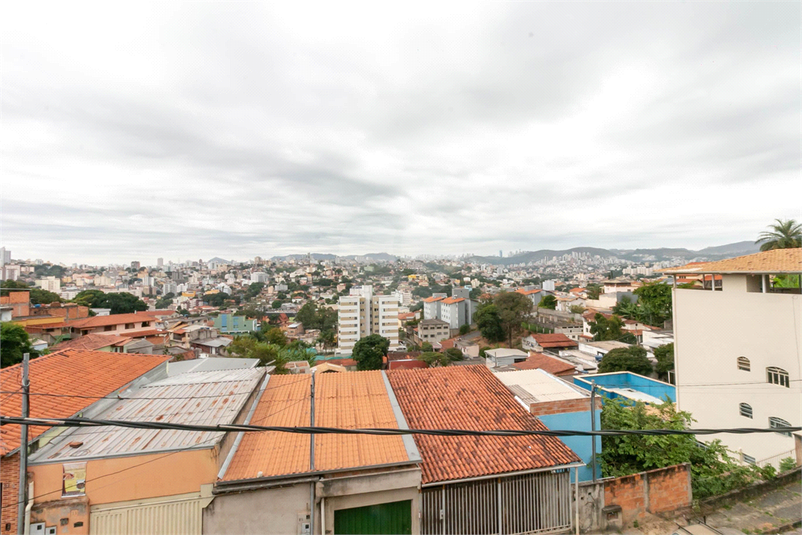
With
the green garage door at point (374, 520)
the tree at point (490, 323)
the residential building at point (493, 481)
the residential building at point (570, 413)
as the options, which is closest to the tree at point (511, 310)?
the tree at point (490, 323)

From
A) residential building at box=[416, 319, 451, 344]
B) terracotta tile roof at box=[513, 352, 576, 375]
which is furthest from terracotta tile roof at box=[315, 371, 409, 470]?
residential building at box=[416, 319, 451, 344]

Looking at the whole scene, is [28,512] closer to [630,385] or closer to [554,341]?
[630,385]

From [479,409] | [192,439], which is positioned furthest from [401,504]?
[192,439]

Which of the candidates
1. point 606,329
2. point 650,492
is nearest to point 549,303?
point 606,329

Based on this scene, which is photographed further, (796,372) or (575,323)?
(575,323)

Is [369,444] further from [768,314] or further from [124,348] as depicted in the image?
[124,348]

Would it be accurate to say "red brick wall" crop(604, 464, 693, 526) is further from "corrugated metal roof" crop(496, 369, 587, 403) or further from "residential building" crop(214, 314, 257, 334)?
"residential building" crop(214, 314, 257, 334)
